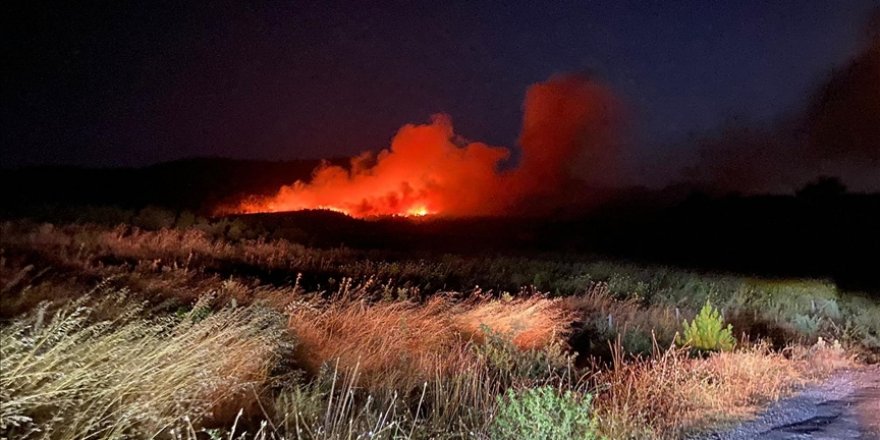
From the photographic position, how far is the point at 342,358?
25.6 ft

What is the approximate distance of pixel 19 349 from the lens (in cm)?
446

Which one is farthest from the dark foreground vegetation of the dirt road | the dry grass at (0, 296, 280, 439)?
the dirt road

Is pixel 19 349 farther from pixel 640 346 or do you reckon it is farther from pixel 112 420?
pixel 640 346

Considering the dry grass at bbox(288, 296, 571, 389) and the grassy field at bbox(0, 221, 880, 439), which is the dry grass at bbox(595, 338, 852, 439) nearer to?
the grassy field at bbox(0, 221, 880, 439)

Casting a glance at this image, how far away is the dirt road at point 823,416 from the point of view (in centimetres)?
714

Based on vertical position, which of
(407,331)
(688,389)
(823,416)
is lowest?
(823,416)

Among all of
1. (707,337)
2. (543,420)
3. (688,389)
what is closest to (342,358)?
→ (543,420)

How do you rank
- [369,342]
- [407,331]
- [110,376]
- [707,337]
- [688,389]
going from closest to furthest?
[110,376]
[688,389]
[369,342]
[407,331]
[707,337]

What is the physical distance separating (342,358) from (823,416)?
5251 millimetres

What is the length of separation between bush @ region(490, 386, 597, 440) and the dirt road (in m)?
1.63

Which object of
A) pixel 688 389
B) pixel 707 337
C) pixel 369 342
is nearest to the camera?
pixel 688 389

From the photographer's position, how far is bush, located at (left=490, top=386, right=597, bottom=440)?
5.74m

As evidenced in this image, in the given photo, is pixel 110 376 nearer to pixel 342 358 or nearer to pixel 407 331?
pixel 342 358

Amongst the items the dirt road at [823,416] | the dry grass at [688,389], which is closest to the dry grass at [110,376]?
the dry grass at [688,389]
